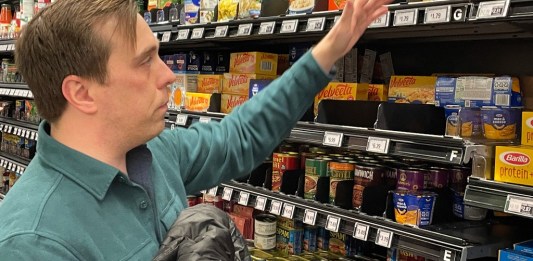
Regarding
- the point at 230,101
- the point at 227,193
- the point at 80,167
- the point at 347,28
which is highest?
the point at 347,28

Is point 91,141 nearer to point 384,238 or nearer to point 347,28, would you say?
point 347,28

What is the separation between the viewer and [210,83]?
2.86m

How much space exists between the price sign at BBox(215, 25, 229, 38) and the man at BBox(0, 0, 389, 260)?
1229 mm

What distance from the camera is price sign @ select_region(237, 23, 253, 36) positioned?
7.81 ft

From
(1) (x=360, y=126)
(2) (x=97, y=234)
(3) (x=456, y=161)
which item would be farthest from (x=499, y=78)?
(2) (x=97, y=234)

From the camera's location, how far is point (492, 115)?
174 centimetres

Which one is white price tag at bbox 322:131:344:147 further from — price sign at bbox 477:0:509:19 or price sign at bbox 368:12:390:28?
price sign at bbox 477:0:509:19

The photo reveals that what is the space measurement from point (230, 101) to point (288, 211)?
0.68 metres

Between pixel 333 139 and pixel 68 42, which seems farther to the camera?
pixel 333 139

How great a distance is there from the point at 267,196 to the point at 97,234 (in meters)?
1.36

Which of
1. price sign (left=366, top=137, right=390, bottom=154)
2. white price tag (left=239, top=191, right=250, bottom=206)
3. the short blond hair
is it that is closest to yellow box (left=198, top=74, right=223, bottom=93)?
white price tag (left=239, top=191, right=250, bottom=206)

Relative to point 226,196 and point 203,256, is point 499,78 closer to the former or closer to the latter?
point 203,256

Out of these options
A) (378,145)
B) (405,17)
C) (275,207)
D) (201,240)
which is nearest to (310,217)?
(275,207)

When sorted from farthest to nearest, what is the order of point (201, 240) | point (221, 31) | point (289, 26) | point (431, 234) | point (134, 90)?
point (221, 31) < point (289, 26) < point (431, 234) < point (134, 90) < point (201, 240)
